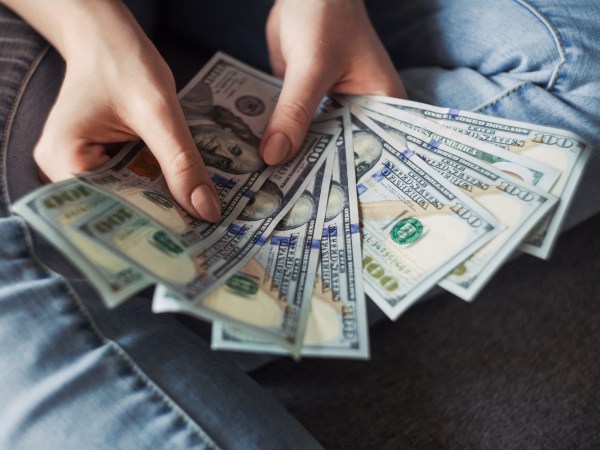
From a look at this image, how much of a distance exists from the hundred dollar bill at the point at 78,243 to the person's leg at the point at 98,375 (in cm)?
9

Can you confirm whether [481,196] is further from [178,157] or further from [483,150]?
[178,157]

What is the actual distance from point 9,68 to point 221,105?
30 cm

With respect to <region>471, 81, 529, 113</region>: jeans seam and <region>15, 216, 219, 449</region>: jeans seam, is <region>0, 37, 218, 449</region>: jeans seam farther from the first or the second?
<region>471, 81, 529, 113</region>: jeans seam

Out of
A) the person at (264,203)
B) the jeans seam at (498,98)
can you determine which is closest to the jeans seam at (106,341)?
the person at (264,203)

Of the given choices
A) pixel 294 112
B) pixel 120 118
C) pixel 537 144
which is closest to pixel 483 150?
pixel 537 144

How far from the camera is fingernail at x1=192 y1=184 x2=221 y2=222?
0.67m

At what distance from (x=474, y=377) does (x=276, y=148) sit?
22.0 inches

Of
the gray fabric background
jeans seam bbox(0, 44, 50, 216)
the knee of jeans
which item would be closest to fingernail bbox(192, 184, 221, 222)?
jeans seam bbox(0, 44, 50, 216)

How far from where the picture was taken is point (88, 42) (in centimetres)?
71

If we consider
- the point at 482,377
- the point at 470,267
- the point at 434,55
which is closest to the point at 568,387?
the point at 482,377

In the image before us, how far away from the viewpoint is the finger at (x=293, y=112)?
2.51ft

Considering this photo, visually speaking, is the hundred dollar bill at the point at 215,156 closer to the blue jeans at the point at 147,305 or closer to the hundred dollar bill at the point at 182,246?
the hundred dollar bill at the point at 182,246

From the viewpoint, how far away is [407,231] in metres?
0.70

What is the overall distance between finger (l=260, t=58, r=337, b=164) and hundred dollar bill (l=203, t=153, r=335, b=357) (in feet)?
0.17
